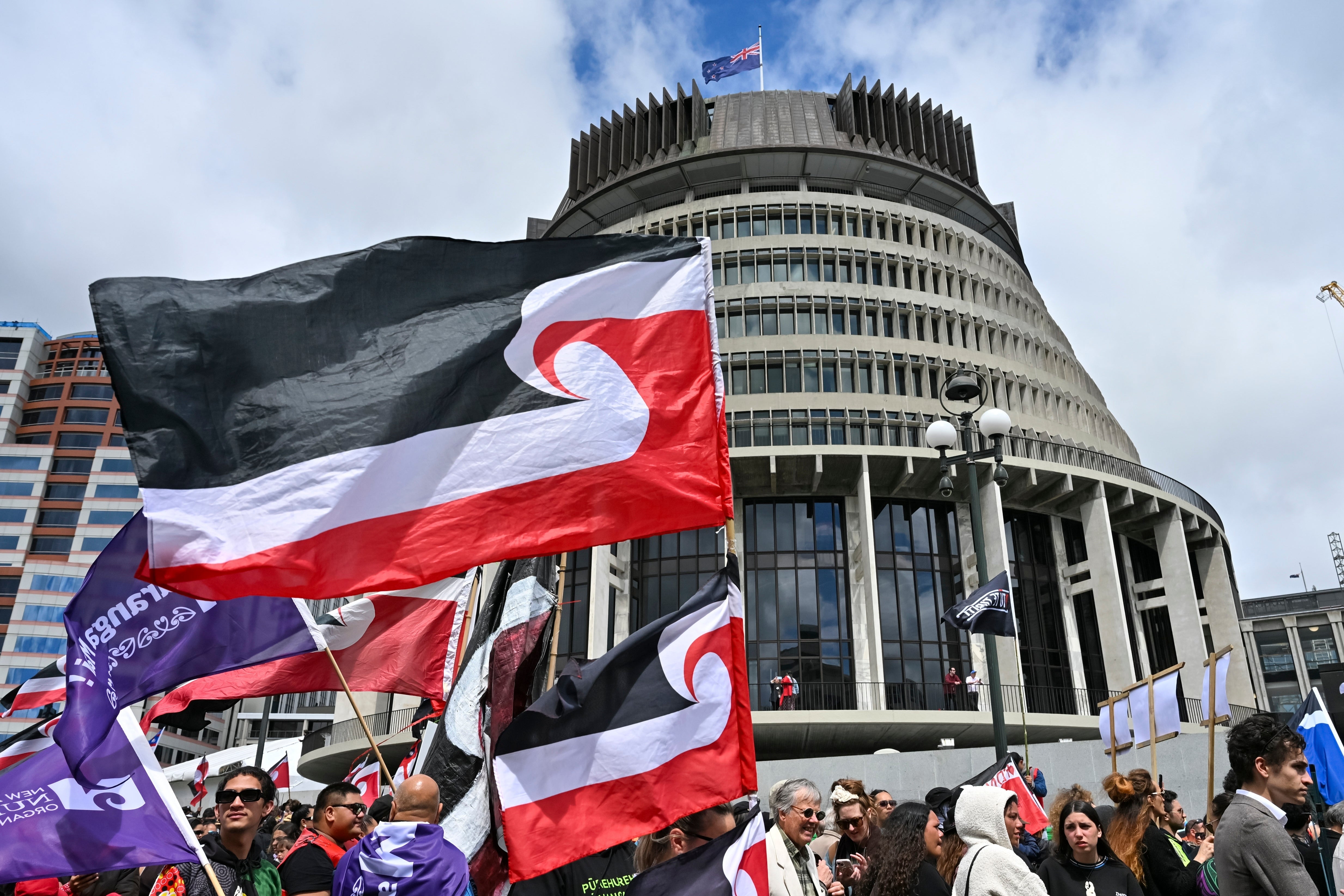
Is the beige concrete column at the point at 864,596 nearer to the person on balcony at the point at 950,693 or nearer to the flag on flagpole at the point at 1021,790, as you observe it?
the person on balcony at the point at 950,693

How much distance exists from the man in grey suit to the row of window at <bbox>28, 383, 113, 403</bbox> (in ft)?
399

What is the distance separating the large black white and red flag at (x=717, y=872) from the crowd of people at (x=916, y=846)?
16.1 inches

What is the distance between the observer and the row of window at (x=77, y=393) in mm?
107625

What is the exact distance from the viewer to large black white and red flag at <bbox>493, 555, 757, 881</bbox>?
471cm

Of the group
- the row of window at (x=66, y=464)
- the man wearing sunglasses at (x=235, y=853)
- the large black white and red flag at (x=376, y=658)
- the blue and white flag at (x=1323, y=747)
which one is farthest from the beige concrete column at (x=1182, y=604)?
the row of window at (x=66, y=464)

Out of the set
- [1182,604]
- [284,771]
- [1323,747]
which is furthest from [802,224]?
[1323,747]

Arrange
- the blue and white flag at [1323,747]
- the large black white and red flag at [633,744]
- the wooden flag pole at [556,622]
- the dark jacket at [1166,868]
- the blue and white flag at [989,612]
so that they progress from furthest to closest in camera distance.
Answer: the blue and white flag at [989,612] < the blue and white flag at [1323,747] < the dark jacket at [1166,868] < the wooden flag pole at [556,622] < the large black white and red flag at [633,744]

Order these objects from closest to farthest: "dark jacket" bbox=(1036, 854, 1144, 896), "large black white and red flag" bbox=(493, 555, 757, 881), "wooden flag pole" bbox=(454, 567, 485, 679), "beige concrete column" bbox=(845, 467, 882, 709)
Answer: "large black white and red flag" bbox=(493, 555, 757, 881) < "dark jacket" bbox=(1036, 854, 1144, 896) < "wooden flag pole" bbox=(454, 567, 485, 679) < "beige concrete column" bbox=(845, 467, 882, 709)

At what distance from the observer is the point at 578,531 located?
526 centimetres

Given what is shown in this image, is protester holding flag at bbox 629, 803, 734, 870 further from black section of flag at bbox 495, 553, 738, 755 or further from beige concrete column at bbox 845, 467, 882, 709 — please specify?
beige concrete column at bbox 845, 467, 882, 709

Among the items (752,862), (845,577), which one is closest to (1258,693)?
(845,577)

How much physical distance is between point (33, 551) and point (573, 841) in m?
114

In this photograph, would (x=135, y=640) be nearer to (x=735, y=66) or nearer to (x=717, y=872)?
(x=717, y=872)

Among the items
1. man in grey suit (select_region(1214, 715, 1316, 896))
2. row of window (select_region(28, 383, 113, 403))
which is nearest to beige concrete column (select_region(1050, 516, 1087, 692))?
man in grey suit (select_region(1214, 715, 1316, 896))
